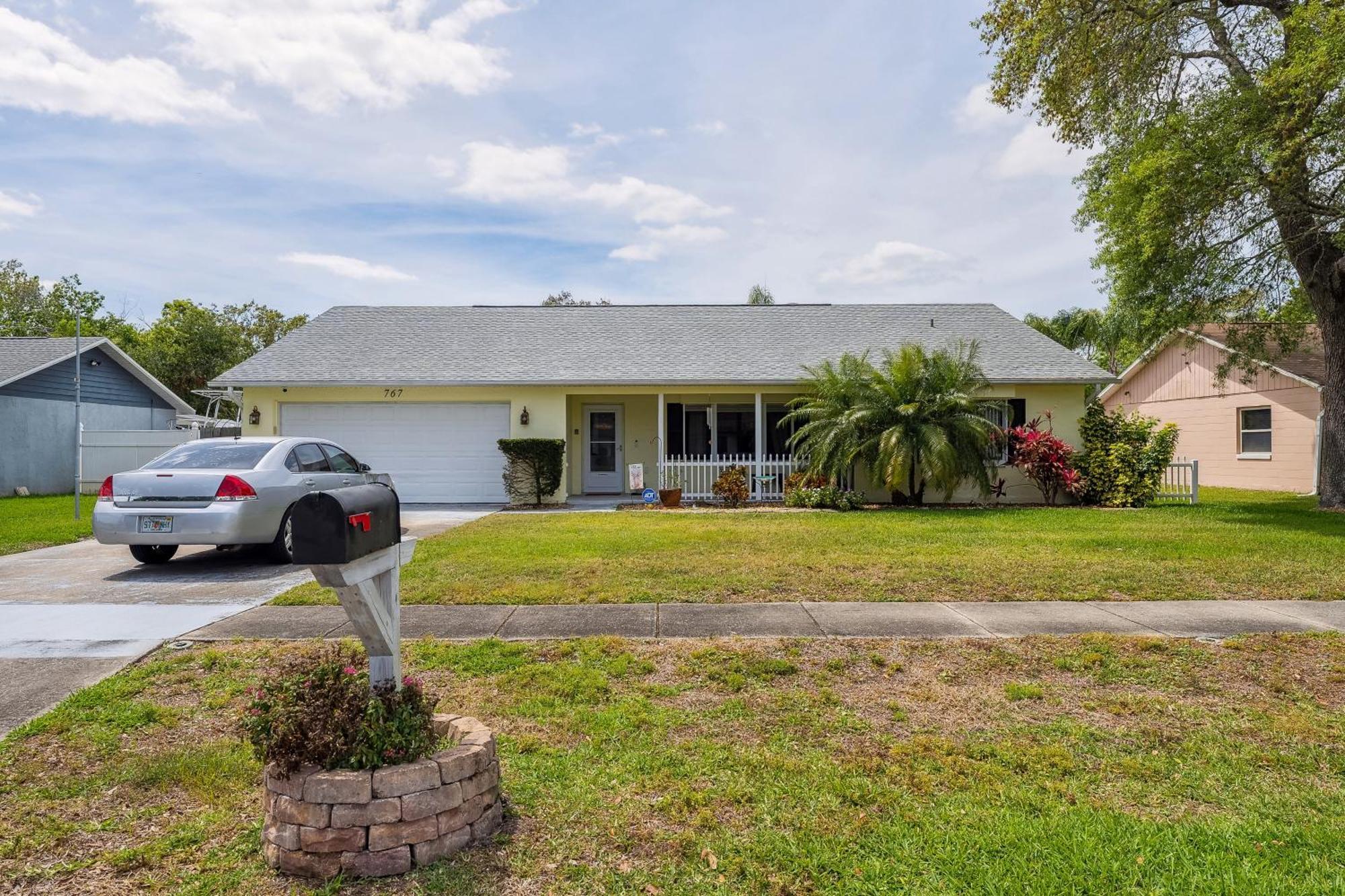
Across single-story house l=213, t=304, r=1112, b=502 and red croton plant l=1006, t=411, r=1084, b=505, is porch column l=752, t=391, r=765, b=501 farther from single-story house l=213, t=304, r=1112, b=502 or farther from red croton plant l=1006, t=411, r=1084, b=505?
red croton plant l=1006, t=411, r=1084, b=505

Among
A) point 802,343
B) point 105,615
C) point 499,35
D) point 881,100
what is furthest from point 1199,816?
point 802,343

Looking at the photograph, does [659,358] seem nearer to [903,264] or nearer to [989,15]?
[989,15]

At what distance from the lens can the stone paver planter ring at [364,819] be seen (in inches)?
91.3

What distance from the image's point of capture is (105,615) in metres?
5.60

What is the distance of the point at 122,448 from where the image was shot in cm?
1702

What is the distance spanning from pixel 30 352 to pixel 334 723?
81.9 feet

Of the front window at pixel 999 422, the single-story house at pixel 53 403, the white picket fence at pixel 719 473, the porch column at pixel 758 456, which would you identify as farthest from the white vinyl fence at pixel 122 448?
the front window at pixel 999 422

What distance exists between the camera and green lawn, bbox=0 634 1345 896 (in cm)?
236

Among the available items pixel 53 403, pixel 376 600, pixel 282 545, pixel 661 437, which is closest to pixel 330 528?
pixel 376 600

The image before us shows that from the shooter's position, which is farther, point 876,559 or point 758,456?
point 758,456

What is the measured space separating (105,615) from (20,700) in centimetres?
199

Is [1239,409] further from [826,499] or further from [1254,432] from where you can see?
[826,499]

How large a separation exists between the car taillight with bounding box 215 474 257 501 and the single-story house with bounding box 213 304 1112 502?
25.0 ft

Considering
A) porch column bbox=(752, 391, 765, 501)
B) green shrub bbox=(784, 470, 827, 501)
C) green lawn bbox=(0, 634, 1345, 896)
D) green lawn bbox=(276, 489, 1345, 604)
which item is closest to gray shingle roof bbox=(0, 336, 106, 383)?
green lawn bbox=(276, 489, 1345, 604)
